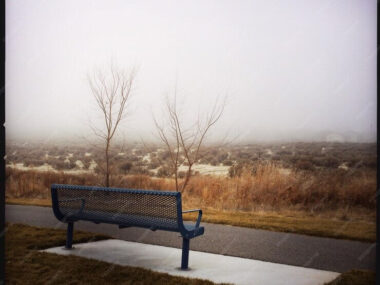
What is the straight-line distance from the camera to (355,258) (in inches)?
222

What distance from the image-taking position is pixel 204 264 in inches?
205

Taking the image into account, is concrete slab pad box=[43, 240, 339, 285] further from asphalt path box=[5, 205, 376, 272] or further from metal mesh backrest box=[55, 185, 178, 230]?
metal mesh backrest box=[55, 185, 178, 230]

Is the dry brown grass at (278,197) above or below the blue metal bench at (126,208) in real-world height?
below

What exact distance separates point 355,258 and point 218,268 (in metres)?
1.81

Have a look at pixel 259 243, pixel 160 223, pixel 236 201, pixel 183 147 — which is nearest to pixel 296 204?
pixel 236 201

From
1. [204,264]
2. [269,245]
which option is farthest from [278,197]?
[204,264]

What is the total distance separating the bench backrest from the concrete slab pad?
0.44 meters

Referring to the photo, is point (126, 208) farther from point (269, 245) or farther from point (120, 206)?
point (269, 245)

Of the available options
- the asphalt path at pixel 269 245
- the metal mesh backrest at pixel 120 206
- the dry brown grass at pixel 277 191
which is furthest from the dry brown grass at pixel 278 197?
the metal mesh backrest at pixel 120 206

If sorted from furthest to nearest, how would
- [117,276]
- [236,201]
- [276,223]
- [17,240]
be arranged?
[236,201] → [276,223] → [17,240] → [117,276]

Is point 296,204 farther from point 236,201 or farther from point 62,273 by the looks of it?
point 62,273

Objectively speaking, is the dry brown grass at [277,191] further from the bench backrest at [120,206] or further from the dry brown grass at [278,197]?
the bench backrest at [120,206]

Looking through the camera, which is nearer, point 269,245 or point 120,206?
point 120,206

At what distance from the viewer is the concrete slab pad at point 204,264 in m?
4.62
